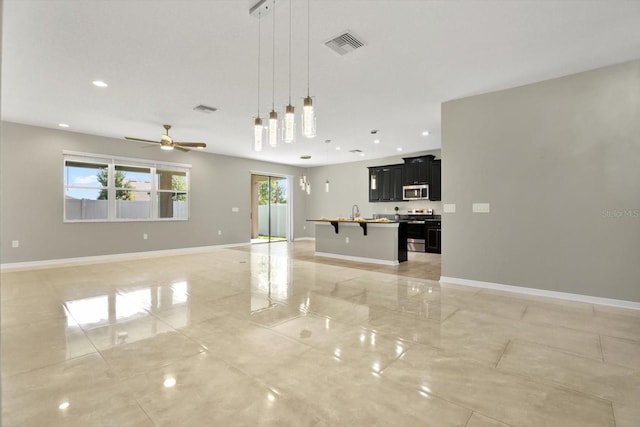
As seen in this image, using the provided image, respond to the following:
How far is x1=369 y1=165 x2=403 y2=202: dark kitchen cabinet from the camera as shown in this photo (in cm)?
922

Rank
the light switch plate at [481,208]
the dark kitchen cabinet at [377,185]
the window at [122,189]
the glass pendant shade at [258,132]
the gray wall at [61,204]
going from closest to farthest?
the glass pendant shade at [258,132] < the light switch plate at [481,208] < the gray wall at [61,204] < the window at [122,189] < the dark kitchen cabinet at [377,185]

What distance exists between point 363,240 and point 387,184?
3.25 metres

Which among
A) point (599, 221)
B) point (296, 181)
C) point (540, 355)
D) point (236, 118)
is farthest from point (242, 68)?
point (296, 181)

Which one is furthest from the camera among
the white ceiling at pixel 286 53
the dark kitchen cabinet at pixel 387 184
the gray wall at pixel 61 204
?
the dark kitchen cabinet at pixel 387 184

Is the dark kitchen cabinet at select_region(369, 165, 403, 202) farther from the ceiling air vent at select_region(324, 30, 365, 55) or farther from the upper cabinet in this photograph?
the ceiling air vent at select_region(324, 30, 365, 55)

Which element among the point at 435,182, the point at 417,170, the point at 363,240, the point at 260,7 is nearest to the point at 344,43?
the point at 260,7

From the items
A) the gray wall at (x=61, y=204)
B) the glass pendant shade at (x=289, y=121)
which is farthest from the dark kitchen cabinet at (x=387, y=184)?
the glass pendant shade at (x=289, y=121)

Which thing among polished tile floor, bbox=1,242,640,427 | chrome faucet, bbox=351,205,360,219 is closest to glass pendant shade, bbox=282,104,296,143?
polished tile floor, bbox=1,242,640,427

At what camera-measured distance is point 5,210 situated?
5.88 meters

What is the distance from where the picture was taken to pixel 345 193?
35.4ft

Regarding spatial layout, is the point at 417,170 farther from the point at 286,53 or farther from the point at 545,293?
the point at 286,53

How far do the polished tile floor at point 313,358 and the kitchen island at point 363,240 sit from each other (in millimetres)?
2123

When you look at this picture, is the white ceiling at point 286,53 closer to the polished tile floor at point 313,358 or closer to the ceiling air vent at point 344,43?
the ceiling air vent at point 344,43

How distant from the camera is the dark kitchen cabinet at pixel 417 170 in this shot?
28.1 feet
